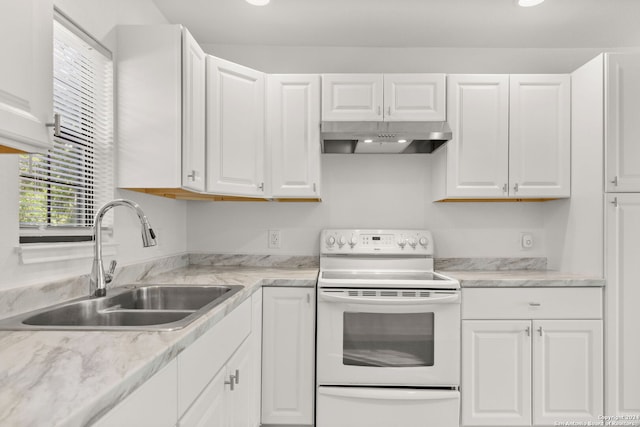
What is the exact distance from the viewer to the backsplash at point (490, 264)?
2830 millimetres

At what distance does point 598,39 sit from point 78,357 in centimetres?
334

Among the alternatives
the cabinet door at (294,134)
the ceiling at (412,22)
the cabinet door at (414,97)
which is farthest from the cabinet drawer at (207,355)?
the ceiling at (412,22)

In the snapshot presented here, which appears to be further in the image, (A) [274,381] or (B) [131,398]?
(A) [274,381]

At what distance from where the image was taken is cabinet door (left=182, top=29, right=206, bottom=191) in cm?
198

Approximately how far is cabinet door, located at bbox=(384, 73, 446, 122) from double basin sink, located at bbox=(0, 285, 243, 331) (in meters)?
1.45

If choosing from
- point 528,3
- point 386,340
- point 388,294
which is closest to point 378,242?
point 388,294

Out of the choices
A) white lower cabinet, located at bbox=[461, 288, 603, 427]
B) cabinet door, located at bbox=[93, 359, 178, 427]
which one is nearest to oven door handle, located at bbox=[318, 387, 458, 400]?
white lower cabinet, located at bbox=[461, 288, 603, 427]

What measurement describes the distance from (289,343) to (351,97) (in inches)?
59.0

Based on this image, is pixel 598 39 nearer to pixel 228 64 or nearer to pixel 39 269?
pixel 228 64

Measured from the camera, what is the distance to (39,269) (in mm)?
1416

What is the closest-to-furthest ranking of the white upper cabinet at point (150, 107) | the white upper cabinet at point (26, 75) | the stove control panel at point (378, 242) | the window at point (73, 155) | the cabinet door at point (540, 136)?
the white upper cabinet at point (26, 75) < the window at point (73, 155) < the white upper cabinet at point (150, 107) < the cabinet door at point (540, 136) < the stove control panel at point (378, 242)

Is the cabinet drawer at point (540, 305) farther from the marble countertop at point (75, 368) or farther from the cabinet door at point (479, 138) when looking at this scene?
the marble countertop at point (75, 368)

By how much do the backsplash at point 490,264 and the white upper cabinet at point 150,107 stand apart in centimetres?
183

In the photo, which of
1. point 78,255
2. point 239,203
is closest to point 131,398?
point 78,255
